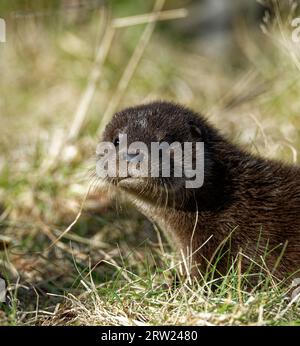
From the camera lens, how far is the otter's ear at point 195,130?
16.7 feet

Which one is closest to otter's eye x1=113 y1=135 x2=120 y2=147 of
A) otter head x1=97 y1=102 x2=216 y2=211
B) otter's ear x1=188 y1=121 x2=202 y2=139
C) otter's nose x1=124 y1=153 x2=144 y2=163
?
otter head x1=97 y1=102 x2=216 y2=211

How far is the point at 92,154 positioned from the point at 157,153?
4.37ft

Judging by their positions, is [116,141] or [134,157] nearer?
[134,157]

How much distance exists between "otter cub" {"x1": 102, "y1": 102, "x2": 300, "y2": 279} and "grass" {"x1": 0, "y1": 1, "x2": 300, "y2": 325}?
0.78ft

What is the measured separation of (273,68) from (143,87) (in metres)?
1.88

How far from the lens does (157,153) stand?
4730mm

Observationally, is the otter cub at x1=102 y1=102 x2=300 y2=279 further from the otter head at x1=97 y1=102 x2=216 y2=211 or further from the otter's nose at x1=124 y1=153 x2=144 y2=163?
the otter's nose at x1=124 y1=153 x2=144 y2=163

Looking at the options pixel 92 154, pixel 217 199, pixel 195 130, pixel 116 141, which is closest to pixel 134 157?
pixel 116 141

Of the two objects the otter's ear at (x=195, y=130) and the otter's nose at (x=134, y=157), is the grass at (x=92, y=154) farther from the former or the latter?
the otter's ear at (x=195, y=130)

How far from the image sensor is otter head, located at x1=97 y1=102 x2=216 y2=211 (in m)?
4.71

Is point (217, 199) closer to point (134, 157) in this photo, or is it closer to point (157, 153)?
point (157, 153)

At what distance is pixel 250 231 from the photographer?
4953mm
